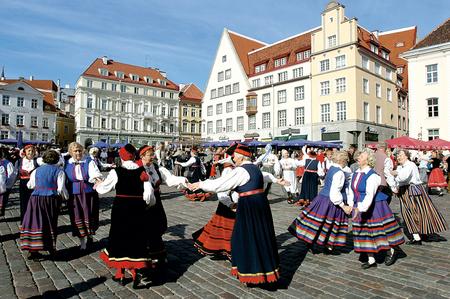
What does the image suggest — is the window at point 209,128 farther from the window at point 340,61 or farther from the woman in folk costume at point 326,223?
the woman in folk costume at point 326,223

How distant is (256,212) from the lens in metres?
4.30

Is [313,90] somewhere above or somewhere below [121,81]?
below

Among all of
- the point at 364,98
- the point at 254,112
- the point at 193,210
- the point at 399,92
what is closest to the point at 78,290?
the point at 193,210

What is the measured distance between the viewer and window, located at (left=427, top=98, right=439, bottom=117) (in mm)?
29784

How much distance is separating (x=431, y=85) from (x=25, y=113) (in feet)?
198

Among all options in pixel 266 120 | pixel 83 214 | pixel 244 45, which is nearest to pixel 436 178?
pixel 83 214

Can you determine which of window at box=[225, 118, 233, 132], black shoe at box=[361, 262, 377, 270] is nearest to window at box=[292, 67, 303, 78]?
window at box=[225, 118, 233, 132]

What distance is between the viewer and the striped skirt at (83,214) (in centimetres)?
587

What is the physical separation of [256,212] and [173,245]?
2.66 m

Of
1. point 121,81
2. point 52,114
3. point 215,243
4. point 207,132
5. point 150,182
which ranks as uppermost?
point 121,81

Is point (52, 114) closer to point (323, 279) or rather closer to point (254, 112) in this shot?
point (254, 112)

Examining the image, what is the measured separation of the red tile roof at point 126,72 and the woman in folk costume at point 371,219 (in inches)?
2447

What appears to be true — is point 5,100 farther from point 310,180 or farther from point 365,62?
point 310,180

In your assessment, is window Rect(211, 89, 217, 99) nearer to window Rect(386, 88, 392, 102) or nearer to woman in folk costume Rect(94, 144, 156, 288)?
window Rect(386, 88, 392, 102)
